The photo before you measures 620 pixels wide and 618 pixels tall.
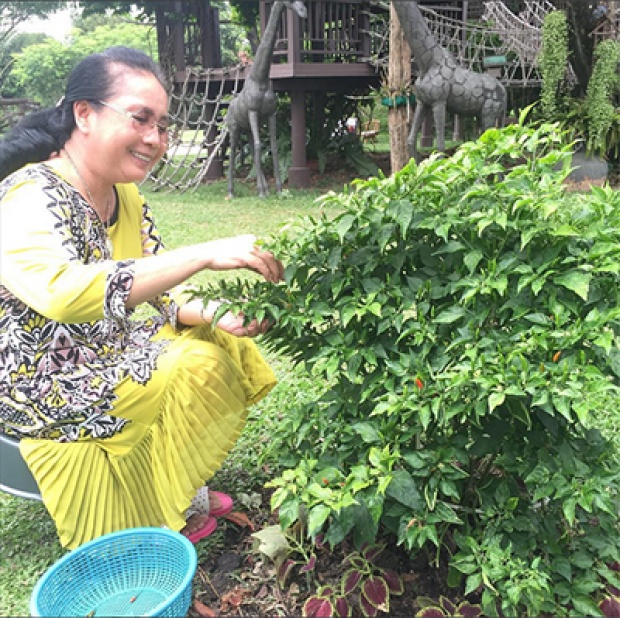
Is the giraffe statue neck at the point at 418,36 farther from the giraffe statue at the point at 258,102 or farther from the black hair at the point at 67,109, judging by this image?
the black hair at the point at 67,109

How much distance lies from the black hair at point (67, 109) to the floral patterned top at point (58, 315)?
4.4 inches

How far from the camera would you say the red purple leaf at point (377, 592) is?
5.97 ft

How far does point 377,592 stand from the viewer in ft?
6.03

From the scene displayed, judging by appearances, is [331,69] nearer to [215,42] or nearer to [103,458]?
[215,42]

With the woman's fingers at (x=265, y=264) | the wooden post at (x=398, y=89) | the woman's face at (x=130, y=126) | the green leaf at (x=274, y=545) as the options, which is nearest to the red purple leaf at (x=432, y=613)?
the green leaf at (x=274, y=545)

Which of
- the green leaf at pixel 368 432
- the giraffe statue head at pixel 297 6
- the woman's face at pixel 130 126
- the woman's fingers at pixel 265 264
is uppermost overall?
the giraffe statue head at pixel 297 6

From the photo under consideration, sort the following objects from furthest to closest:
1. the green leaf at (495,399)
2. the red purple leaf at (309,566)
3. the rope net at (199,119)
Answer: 1. the rope net at (199,119)
2. the red purple leaf at (309,566)
3. the green leaf at (495,399)

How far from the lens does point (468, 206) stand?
1689 millimetres

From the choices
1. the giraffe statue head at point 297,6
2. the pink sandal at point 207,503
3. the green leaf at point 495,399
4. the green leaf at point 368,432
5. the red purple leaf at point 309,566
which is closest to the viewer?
the green leaf at point 495,399

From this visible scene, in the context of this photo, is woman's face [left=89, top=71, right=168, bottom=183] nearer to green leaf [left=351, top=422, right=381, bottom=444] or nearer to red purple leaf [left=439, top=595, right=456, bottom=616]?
green leaf [left=351, top=422, right=381, bottom=444]

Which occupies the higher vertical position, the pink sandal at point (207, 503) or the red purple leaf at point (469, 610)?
the red purple leaf at point (469, 610)

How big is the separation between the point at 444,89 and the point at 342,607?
6.95 metres

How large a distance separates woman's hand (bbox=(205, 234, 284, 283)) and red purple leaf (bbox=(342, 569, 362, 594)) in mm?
867

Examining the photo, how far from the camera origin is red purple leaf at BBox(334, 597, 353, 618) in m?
1.86
